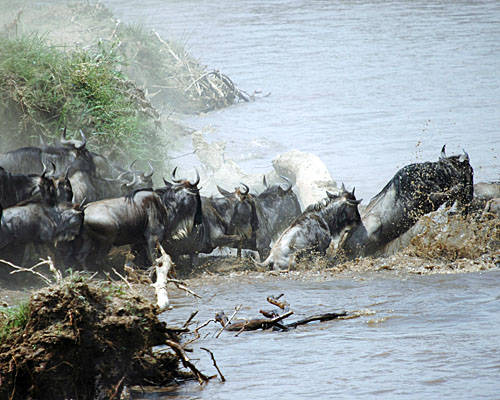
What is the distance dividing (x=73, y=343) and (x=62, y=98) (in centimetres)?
824

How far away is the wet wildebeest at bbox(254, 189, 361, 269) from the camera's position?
1063 centimetres

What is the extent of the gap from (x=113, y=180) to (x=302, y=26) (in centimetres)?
2633

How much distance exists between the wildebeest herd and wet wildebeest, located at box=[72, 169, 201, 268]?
12 millimetres

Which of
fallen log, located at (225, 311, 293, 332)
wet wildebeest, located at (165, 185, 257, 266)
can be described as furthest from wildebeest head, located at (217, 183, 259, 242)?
fallen log, located at (225, 311, 293, 332)

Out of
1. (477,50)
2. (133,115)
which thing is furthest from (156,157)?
(477,50)

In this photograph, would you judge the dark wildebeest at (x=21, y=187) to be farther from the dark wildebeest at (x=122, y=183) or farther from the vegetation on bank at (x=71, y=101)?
the vegetation on bank at (x=71, y=101)

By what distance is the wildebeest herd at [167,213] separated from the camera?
9656 mm

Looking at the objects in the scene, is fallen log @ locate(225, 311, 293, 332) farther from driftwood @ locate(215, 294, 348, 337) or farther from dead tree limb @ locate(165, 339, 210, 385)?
dead tree limb @ locate(165, 339, 210, 385)

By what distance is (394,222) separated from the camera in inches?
450

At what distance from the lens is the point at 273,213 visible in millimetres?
12312

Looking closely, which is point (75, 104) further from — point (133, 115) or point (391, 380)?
point (391, 380)

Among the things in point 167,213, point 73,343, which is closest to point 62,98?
point 167,213

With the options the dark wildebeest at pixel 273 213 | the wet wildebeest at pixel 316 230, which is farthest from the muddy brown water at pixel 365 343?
the dark wildebeest at pixel 273 213

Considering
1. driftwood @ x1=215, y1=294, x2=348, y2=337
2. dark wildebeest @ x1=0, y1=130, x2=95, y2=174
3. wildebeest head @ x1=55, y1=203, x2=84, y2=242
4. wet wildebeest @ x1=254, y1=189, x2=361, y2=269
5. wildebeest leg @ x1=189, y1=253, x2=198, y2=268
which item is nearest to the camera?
driftwood @ x1=215, y1=294, x2=348, y2=337
